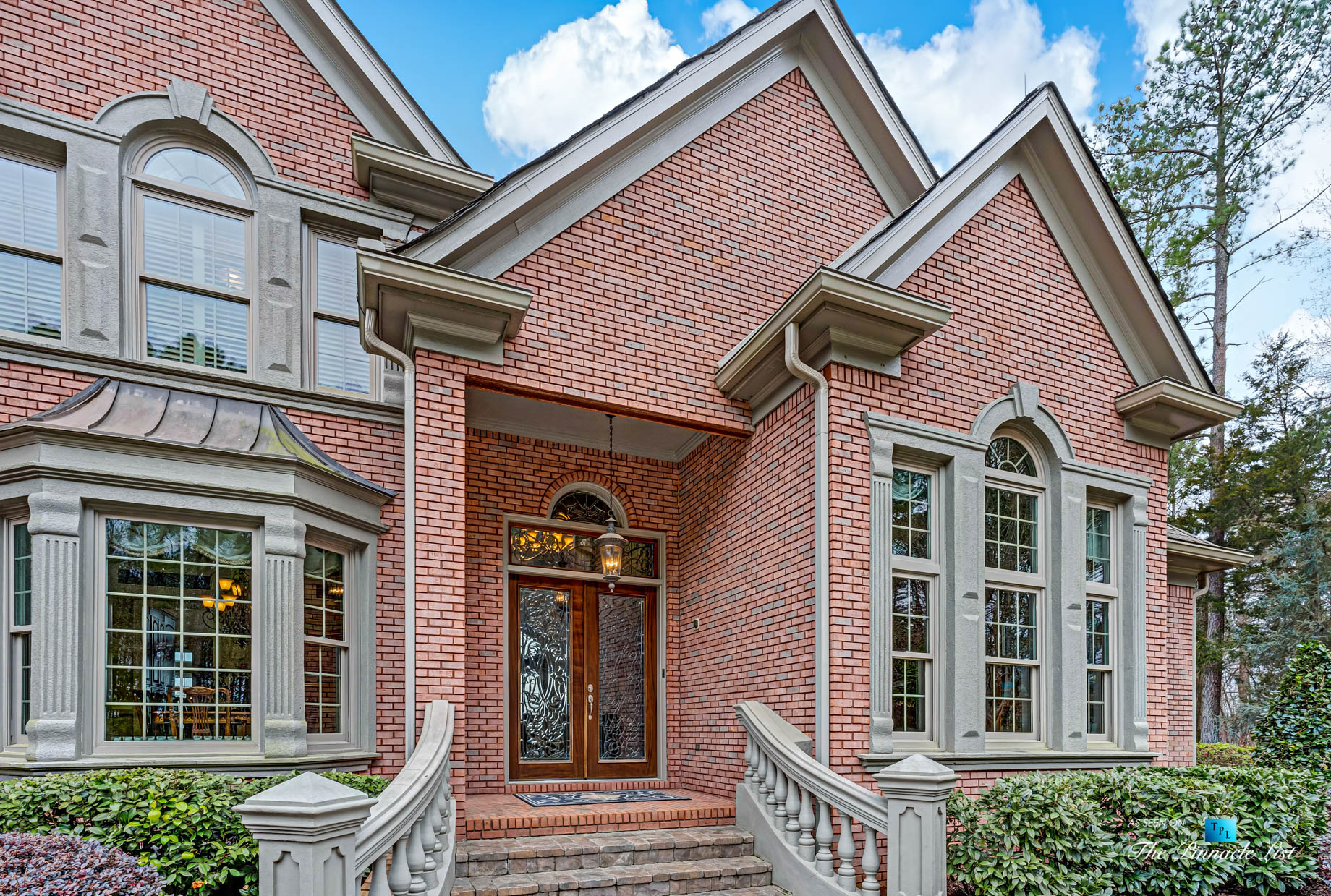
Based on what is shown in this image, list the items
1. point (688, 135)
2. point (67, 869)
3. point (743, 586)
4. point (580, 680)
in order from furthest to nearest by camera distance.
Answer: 1. point (580, 680)
2. point (688, 135)
3. point (743, 586)
4. point (67, 869)

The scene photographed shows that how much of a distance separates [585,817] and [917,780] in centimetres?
262

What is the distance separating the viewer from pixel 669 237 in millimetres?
8102

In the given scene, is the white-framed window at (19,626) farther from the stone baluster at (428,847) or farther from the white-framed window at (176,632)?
the stone baluster at (428,847)

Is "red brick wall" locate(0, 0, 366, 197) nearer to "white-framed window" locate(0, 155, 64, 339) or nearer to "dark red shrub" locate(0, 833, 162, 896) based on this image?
"white-framed window" locate(0, 155, 64, 339)

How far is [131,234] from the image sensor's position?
7133 millimetres

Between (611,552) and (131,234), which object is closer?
(131,234)

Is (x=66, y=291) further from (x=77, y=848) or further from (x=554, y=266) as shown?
(x=77, y=848)

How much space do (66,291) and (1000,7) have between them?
2396 cm

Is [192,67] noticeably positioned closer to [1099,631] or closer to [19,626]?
[19,626]

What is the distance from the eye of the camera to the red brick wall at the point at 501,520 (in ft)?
27.4

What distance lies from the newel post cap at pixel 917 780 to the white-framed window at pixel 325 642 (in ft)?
14.6

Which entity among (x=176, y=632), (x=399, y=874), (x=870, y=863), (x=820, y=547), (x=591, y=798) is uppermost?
(x=820, y=547)

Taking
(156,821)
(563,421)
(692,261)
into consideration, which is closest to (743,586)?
(563,421)

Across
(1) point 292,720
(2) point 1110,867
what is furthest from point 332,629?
(2) point 1110,867
